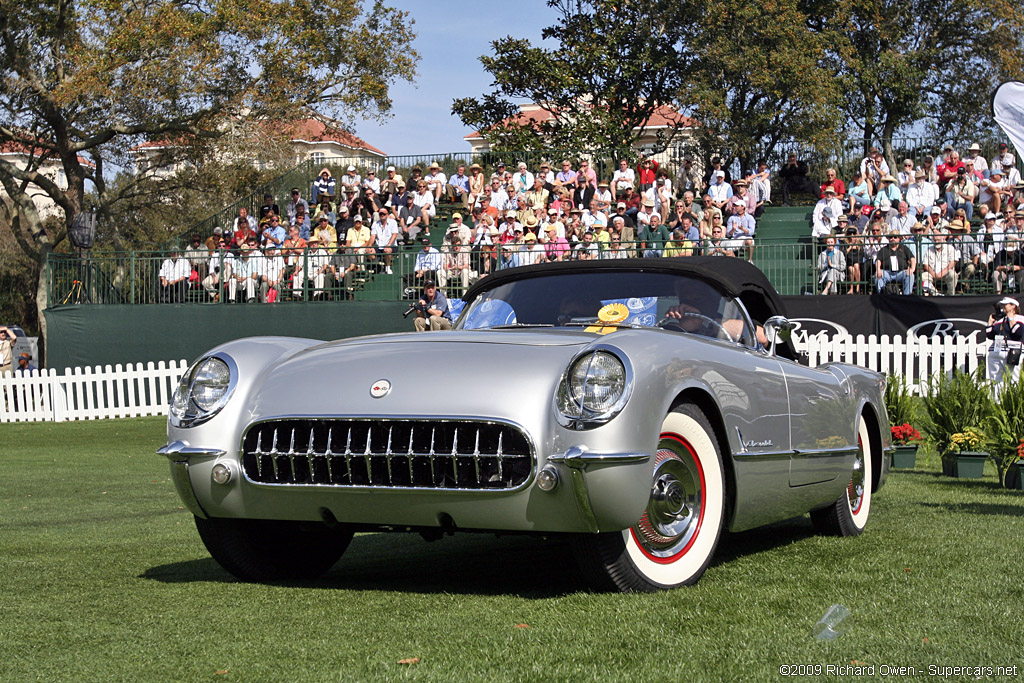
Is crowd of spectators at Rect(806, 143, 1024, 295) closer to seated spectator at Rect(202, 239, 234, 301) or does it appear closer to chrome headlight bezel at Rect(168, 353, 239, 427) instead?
seated spectator at Rect(202, 239, 234, 301)

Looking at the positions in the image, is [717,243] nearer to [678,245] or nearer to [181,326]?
[678,245]

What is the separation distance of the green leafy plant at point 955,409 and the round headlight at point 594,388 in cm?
712

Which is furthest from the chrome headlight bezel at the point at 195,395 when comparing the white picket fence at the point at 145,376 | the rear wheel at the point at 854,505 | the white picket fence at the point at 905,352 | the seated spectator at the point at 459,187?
the seated spectator at the point at 459,187

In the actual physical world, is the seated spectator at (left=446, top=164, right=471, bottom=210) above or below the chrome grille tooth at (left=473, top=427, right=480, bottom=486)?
above

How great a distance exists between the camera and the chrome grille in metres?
4.54

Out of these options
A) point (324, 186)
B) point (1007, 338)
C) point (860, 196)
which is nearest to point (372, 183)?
point (324, 186)

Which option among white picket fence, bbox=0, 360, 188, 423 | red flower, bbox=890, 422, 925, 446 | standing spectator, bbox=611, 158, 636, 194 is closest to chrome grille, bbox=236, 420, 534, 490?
red flower, bbox=890, 422, 925, 446

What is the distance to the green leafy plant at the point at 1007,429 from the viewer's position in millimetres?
9445

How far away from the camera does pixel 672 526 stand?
4938 mm

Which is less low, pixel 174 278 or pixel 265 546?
pixel 174 278

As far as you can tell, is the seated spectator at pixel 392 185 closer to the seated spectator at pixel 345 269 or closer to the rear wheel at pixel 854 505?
the seated spectator at pixel 345 269

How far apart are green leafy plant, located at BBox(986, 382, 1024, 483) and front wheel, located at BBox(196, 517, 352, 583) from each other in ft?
19.9

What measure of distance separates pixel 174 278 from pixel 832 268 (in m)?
13.8

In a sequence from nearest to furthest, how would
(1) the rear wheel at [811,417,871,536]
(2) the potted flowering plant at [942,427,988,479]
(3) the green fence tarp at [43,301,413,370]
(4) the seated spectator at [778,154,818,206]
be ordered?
(1) the rear wheel at [811,417,871,536], (2) the potted flowering plant at [942,427,988,479], (3) the green fence tarp at [43,301,413,370], (4) the seated spectator at [778,154,818,206]
